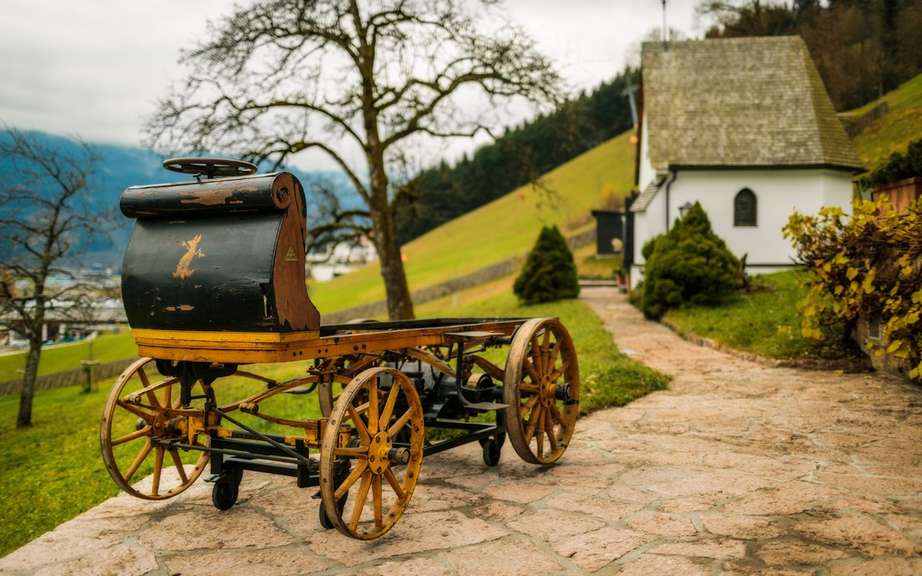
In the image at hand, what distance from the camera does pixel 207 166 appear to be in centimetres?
469

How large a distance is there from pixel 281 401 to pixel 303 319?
8.82 m

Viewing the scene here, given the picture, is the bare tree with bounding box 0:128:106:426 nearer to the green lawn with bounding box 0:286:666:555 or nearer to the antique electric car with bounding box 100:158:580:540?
the green lawn with bounding box 0:286:666:555

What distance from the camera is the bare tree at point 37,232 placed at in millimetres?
15023

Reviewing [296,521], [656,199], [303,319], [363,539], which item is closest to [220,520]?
[296,521]

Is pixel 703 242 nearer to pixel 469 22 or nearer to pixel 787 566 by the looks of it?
pixel 469 22

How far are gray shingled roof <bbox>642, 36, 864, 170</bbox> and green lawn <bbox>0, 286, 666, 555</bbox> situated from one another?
8793 mm

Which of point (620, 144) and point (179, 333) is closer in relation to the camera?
point (179, 333)

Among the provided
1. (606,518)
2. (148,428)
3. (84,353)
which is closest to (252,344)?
(148,428)

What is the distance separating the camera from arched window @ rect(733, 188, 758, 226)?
24.3m

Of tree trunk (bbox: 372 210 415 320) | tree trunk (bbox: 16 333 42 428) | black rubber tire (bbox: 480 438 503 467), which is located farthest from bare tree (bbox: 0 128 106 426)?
black rubber tire (bbox: 480 438 503 467)

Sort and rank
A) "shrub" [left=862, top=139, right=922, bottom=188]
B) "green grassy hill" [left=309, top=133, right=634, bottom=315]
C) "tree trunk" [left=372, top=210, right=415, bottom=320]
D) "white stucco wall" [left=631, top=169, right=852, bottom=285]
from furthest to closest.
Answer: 1. "green grassy hill" [left=309, top=133, right=634, bottom=315]
2. "white stucco wall" [left=631, top=169, right=852, bottom=285]
3. "tree trunk" [left=372, top=210, right=415, bottom=320]
4. "shrub" [left=862, top=139, right=922, bottom=188]

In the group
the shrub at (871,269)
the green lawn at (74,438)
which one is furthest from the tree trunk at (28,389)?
the shrub at (871,269)

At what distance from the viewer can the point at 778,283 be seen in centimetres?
1923

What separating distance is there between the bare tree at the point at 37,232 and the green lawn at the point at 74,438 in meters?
2.04
